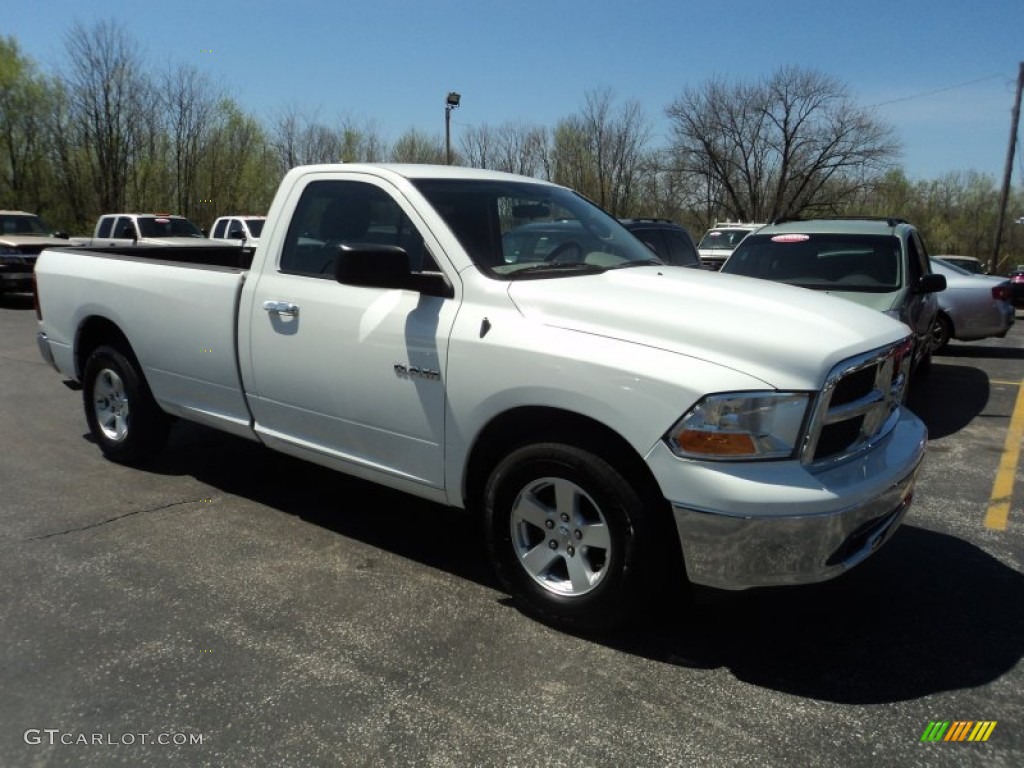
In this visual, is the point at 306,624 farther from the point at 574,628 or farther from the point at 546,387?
the point at 546,387

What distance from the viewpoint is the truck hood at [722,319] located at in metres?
2.88

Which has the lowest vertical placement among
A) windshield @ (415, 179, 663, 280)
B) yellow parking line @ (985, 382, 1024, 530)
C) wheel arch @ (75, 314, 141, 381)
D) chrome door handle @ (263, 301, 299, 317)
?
yellow parking line @ (985, 382, 1024, 530)

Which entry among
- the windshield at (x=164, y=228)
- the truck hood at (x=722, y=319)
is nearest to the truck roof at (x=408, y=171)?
the truck hood at (x=722, y=319)

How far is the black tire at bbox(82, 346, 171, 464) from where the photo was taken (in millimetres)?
5250

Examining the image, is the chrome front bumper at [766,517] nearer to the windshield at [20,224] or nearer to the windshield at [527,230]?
the windshield at [527,230]

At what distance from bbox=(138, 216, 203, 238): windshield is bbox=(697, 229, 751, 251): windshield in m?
12.2

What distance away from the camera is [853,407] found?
10.1 feet

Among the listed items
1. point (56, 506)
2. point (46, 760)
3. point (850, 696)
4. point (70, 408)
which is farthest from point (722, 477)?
point (70, 408)

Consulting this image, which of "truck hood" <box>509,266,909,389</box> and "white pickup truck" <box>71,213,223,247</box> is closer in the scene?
"truck hood" <box>509,266,909,389</box>

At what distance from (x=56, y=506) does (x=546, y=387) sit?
333 cm

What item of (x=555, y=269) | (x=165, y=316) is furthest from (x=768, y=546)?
(x=165, y=316)

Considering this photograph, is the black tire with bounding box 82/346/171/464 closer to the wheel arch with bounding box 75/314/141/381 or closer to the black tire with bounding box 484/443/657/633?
the wheel arch with bounding box 75/314/141/381

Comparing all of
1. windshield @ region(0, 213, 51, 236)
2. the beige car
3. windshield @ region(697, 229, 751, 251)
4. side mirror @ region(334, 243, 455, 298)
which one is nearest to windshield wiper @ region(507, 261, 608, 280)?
side mirror @ region(334, 243, 455, 298)

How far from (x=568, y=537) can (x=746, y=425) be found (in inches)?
35.4
